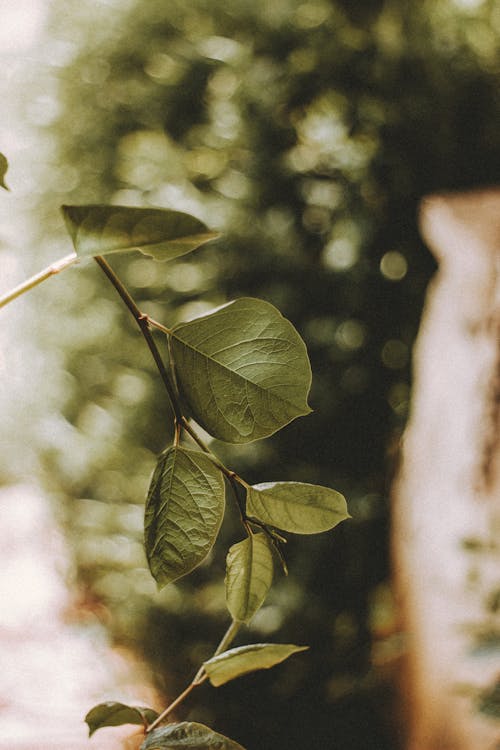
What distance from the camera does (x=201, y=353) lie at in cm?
29

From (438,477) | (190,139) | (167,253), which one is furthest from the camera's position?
(190,139)

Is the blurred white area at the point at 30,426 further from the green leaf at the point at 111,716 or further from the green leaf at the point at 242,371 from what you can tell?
the green leaf at the point at 242,371

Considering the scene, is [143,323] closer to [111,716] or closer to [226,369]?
[226,369]

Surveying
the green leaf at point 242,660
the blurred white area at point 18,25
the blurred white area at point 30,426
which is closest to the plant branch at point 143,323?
the green leaf at point 242,660

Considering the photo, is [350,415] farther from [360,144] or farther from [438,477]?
[360,144]

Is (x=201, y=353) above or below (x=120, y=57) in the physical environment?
below

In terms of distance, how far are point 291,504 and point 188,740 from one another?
0.12m

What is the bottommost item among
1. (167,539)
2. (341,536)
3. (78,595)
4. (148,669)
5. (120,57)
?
(148,669)

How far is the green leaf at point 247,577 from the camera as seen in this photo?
30 cm

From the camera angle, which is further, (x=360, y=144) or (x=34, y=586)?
(x=34, y=586)

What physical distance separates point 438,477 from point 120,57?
1.28 meters

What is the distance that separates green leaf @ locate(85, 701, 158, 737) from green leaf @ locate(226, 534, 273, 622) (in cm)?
8

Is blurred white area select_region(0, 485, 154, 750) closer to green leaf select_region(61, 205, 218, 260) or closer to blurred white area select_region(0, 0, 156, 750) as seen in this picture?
blurred white area select_region(0, 0, 156, 750)

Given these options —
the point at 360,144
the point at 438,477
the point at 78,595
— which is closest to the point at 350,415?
the point at 438,477
